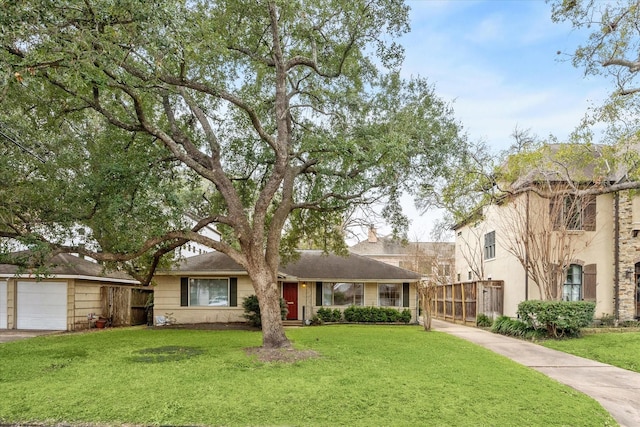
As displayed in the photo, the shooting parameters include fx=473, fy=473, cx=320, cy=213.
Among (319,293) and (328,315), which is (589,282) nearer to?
(328,315)

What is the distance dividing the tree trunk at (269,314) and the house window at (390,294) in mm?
11362

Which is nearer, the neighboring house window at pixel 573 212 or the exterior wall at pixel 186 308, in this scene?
the neighboring house window at pixel 573 212

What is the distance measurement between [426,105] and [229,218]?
19.1 feet

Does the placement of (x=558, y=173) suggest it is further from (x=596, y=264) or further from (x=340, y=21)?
(x=340, y=21)

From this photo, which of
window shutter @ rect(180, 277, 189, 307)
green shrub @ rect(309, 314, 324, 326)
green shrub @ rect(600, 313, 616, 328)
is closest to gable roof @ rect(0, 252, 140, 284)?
window shutter @ rect(180, 277, 189, 307)

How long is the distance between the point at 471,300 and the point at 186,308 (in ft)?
42.0

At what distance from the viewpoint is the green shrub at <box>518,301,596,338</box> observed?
14.4m

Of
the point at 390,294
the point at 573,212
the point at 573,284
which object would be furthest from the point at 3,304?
the point at 573,284

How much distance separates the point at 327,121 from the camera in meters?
13.0

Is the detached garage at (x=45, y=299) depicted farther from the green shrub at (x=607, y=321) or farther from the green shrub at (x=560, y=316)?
the green shrub at (x=607, y=321)

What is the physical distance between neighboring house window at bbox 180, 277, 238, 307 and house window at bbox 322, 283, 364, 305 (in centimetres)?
443

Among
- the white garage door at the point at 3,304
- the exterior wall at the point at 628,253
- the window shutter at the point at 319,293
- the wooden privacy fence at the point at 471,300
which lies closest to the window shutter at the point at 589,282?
the exterior wall at the point at 628,253

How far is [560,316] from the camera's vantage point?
14383 mm

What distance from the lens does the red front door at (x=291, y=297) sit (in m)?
21.6
